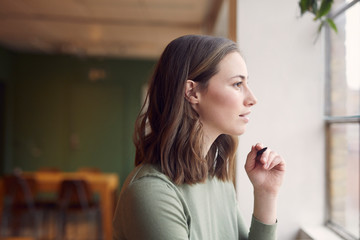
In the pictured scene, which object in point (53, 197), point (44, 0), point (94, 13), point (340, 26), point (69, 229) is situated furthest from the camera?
point (53, 197)

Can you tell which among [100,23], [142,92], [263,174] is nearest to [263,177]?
[263,174]

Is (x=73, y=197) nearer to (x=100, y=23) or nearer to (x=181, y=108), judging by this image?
(x=100, y=23)

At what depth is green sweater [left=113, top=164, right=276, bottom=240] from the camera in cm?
74

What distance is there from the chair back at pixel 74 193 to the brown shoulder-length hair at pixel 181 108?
367 centimetres

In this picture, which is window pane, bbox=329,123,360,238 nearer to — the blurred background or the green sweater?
the blurred background

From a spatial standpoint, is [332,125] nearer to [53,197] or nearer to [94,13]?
[94,13]

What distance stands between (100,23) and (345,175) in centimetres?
394

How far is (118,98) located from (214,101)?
20.5 feet

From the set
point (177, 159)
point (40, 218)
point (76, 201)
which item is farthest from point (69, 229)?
point (177, 159)

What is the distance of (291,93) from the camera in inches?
63.0

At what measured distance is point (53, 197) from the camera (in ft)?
22.0

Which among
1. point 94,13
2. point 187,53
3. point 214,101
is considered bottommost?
point 214,101

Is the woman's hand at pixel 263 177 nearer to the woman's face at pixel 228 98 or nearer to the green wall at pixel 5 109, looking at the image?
the woman's face at pixel 228 98

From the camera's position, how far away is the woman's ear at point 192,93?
85 centimetres
